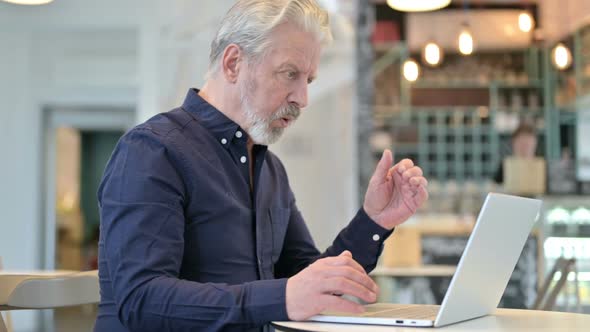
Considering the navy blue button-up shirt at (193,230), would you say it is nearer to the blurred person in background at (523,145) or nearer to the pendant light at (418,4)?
the pendant light at (418,4)

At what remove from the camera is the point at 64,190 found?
8000 millimetres

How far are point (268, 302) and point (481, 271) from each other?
1.22 feet

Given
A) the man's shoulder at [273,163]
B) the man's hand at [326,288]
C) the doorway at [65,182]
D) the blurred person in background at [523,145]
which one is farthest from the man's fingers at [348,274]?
the blurred person in background at [523,145]

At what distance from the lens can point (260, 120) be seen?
6.01 feet

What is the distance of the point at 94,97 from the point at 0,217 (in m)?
1.19

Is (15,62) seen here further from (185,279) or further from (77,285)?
(185,279)

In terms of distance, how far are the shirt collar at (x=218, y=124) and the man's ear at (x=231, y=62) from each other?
0.25ft

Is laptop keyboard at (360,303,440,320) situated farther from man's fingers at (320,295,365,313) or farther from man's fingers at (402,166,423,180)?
man's fingers at (402,166,423,180)

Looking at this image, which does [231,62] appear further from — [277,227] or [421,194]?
[421,194]

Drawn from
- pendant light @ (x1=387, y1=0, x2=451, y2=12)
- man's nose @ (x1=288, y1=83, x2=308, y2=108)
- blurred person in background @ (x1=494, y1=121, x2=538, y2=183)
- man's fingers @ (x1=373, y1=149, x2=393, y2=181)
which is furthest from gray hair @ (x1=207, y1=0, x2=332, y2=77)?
blurred person in background @ (x1=494, y1=121, x2=538, y2=183)

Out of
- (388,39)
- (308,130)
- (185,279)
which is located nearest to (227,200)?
(185,279)

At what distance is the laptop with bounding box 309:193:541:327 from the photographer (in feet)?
4.58

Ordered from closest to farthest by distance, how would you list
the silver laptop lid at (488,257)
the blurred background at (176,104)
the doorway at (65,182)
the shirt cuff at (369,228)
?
the silver laptop lid at (488,257) < the shirt cuff at (369,228) < the blurred background at (176,104) < the doorway at (65,182)

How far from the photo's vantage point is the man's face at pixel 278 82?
179 cm
